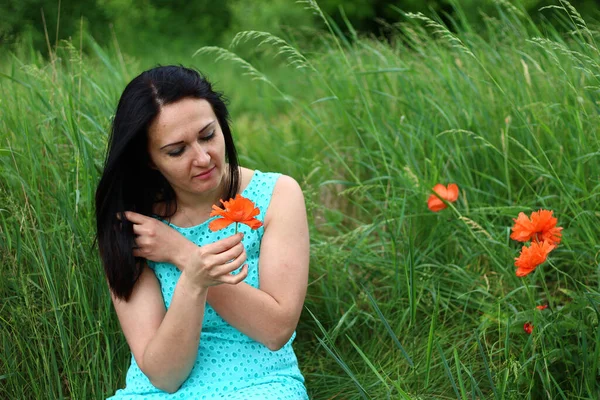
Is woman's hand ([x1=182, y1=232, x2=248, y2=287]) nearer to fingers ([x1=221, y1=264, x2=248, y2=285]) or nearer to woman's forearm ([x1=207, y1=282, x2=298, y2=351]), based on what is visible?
fingers ([x1=221, y1=264, x2=248, y2=285])

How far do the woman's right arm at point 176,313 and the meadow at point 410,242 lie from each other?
0.28 meters

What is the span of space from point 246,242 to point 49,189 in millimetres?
791

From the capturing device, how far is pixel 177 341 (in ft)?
6.39

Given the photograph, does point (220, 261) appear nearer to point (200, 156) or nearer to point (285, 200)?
point (200, 156)

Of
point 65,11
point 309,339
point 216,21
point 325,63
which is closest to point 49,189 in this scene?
point 309,339

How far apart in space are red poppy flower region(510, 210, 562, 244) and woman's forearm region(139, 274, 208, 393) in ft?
2.38

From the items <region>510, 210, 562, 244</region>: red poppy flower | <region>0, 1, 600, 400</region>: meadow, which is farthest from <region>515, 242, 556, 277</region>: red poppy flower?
<region>0, 1, 600, 400</region>: meadow

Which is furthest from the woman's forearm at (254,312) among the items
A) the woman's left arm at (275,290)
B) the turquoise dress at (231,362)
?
the turquoise dress at (231,362)

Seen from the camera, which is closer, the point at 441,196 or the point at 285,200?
the point at 285,200

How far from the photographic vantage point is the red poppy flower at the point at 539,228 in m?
1.85

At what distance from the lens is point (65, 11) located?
312 inches

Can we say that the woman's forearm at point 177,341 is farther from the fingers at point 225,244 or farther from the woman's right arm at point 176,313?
the fingers at point 225,244

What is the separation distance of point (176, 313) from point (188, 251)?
0.20 m

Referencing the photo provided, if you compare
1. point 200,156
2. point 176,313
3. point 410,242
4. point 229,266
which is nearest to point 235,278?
point 229,266
